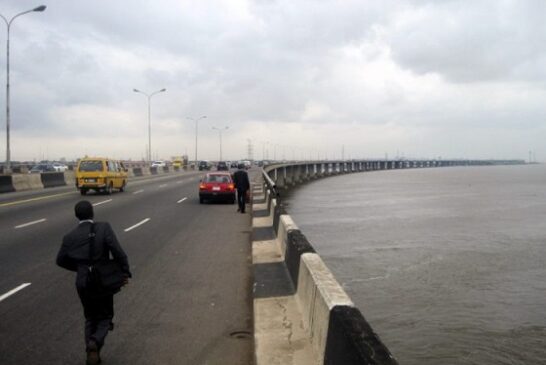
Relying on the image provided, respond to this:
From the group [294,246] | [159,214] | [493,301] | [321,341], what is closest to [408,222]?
[159,214]

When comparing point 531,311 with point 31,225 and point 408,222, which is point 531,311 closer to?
point 31,225

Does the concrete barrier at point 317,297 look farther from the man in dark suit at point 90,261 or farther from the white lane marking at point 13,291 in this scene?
the white lane marking at point 13,291

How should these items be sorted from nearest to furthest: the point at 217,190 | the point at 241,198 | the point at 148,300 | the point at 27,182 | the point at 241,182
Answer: the point at 148,300, the point at 241,182, the point at 241,198, the point at 217,190, the point at 27,182

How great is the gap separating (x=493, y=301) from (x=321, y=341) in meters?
8.98

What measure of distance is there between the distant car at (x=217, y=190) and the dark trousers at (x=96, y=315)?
19045 millimetres

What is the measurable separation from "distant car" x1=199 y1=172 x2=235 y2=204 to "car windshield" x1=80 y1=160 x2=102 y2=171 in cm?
743

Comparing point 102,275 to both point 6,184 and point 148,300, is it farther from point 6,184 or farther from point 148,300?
point 6,184

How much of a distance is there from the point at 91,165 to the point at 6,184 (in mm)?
6894

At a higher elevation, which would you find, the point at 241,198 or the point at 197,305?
the point at 241,198

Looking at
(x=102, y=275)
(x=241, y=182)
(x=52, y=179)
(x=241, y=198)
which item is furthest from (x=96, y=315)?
(x=52, y=179)

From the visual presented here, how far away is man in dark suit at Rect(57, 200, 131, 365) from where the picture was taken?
17.9 ft

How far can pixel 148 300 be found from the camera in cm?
811

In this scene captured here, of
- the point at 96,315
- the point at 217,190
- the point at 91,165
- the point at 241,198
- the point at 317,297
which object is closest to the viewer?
the point at 317,297

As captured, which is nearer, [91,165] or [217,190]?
[217,190]
